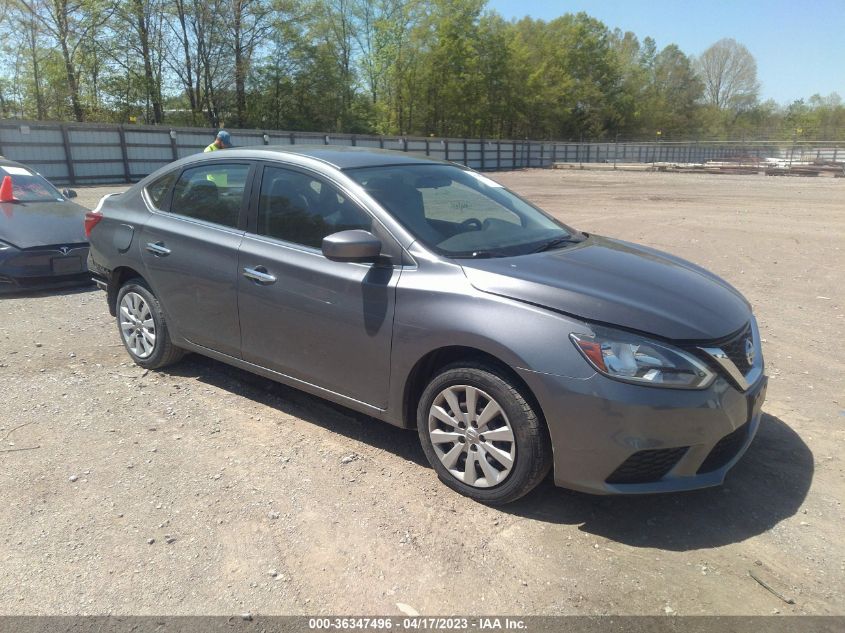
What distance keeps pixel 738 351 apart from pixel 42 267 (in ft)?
24.1

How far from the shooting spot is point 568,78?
73562 mm

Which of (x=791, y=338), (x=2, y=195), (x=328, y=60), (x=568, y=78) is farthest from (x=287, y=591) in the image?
(x=568, y=78)

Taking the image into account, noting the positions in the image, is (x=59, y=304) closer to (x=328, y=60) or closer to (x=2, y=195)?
(x=2, y=195)

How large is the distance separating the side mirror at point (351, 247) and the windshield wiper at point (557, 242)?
3.08 feet

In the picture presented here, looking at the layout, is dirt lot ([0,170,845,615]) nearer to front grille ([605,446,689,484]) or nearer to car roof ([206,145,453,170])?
front grille ([605,446,689,484])

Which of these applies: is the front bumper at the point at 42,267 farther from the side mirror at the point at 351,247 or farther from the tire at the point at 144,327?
the side mirror at the point at 351,247

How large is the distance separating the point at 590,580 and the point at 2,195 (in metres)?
8.46

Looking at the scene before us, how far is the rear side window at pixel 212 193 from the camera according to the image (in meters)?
4.22

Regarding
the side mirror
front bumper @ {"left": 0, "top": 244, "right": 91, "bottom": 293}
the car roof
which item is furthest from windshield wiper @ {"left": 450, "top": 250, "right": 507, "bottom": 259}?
front bumper @ {"left": 0, "top": 244, "right": 91, "bottom": 293}

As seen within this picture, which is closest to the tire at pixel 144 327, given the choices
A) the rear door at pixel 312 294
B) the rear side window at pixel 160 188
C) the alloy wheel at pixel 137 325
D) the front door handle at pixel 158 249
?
the alloy wheel at pixel 137 325

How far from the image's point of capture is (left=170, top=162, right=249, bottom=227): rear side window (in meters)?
4.22

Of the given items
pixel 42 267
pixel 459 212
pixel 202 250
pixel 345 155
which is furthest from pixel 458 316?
pixel 42 267

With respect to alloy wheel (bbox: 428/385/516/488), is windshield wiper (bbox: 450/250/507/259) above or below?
above

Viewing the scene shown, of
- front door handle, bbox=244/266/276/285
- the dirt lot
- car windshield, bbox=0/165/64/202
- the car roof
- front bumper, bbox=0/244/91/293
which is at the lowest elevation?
the dirt lot
